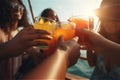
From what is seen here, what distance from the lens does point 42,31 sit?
1.94 metres

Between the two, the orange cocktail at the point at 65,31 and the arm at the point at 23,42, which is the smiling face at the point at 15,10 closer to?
the arm at the point at 23,42

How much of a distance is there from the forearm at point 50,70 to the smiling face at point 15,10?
2249 millimetres

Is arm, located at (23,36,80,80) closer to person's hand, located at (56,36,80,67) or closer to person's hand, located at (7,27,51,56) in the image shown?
person's hand, located at (56,36,80,67)

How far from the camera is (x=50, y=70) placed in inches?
35.6

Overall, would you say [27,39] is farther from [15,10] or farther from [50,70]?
[15,10]

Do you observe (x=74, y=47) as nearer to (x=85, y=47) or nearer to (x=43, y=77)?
(x=43, y=77)

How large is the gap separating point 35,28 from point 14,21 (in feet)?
4.41

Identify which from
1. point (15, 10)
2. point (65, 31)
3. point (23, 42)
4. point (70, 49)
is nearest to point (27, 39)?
point (23, 42)

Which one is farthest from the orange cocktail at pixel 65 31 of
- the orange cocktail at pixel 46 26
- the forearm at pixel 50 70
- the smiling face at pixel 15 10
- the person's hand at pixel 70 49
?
the smiling face at pixel 15 10

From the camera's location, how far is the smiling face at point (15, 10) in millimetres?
3229

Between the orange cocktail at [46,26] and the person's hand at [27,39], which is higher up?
the orange cocktail at [46,26]

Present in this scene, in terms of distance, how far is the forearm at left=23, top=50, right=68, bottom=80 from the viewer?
0.86 metres

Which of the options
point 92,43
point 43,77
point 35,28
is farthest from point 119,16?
point 43,77

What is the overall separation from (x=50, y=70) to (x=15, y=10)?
2.44 metres
